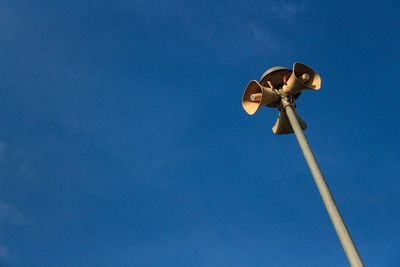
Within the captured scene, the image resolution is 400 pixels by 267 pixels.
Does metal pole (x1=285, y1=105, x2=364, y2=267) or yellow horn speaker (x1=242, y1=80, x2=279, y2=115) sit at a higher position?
yellow horn speaker (x1=242, y1=80, x2=279, y2=115)

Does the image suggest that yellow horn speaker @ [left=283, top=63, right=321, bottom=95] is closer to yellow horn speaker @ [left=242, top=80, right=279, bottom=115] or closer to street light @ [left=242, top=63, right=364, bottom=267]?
street light @ [left=242, top=63, right=364, bottom=267]

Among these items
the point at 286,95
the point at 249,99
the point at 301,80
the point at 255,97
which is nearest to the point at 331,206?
the point at 286,95

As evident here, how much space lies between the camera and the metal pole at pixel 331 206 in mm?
5734

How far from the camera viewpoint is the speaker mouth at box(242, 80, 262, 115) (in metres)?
9.08

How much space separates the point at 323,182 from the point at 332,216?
681 millimetres

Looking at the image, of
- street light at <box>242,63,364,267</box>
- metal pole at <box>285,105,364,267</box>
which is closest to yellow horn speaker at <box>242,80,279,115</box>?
street light at <box>242,63,364,267</box>

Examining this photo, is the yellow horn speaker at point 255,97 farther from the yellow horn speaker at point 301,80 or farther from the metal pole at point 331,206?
the metal pole at point 331,206

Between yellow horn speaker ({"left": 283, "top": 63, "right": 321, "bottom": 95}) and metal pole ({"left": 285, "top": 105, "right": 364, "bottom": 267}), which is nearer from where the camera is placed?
metal pole ({"left": 285, "top": 105, "right": 364, "bottom": 267})

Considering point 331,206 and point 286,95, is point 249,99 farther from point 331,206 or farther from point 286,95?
point 331,206

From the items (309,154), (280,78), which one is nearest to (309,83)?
(280,78)

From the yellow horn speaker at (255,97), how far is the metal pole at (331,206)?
1073 mm

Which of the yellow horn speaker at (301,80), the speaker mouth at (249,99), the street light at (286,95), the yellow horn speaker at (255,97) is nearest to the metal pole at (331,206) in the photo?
the street light at (286,95)

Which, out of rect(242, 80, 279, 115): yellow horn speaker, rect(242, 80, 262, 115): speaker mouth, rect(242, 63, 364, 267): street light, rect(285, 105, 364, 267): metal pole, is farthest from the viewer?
rect(242, 80, 262, 115): speaker mouth

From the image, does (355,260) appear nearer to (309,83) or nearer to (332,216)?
(332,216)
